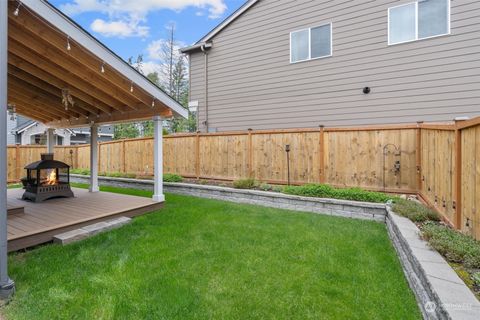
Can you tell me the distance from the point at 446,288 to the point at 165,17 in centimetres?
2791

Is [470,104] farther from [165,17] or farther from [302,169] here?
[165,17]

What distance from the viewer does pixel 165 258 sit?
3.76 metres

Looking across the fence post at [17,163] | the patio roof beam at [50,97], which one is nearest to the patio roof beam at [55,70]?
the patio roof beam at [50,97]

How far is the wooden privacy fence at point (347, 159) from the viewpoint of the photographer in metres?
3.46

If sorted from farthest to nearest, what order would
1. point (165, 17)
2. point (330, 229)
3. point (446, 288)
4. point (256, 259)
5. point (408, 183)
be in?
point (165, 17)
point (408, 183)
point (330, 229)
point (256, 259)
point (446, 288)

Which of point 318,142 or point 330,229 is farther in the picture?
point 318,142

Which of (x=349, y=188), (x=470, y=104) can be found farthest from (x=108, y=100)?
(x=470, y=104)

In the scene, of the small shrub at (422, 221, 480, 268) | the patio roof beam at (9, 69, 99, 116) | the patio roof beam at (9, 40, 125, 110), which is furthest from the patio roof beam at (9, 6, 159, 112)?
the small shrub at (422, 221, 480, 268)

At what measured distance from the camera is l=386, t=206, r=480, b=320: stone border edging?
1950 mm

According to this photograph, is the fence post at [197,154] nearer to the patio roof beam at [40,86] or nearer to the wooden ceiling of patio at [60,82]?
the wooden ceiling of patio at [60,82]

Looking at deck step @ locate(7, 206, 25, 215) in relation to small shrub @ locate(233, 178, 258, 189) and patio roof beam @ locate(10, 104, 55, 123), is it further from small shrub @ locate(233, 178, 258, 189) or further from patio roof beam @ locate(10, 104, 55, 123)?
small shrub @ locate(233, 178, 258, 189)

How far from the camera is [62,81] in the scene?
5.64m

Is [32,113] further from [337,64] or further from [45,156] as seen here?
[337,64]

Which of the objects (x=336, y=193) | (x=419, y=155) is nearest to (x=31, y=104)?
(x=336, y=193)
